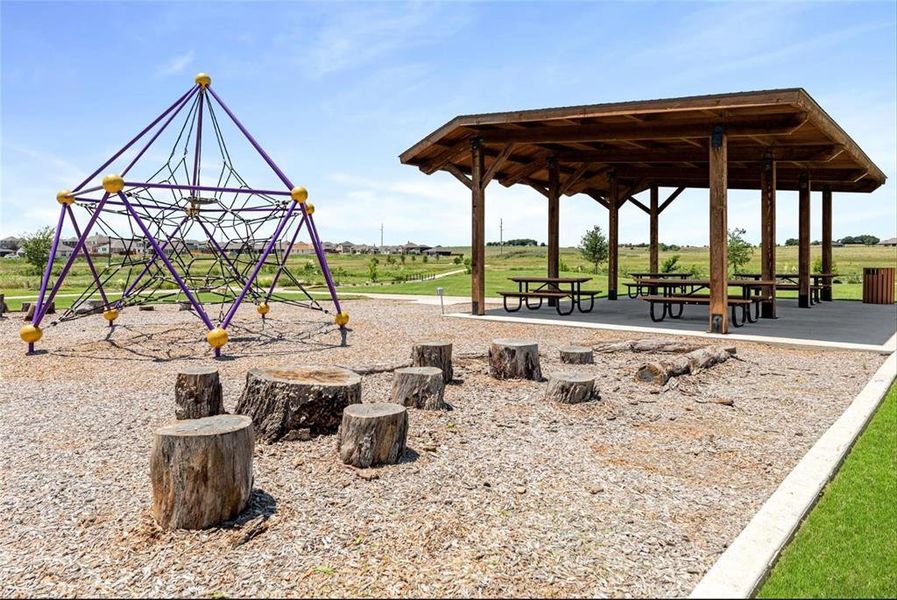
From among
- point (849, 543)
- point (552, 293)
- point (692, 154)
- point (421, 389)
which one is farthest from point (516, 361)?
point (692, 154)

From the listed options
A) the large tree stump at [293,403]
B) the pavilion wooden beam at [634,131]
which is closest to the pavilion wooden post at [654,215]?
the pavilion wooden beam at [634,131]

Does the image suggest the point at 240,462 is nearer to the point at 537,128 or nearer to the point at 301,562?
the point at 301,562

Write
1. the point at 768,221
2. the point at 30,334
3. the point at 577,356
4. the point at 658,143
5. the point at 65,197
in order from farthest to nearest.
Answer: the point at 658,143 → the point at 768,221 → the point at 65,197 → the point at 30,334 → the point at 577,356

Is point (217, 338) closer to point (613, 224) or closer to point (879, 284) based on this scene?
point (613, 224)

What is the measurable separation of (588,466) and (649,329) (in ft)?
22.7

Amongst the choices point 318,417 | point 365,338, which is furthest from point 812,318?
point 318,417

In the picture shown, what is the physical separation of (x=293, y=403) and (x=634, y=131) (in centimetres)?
864

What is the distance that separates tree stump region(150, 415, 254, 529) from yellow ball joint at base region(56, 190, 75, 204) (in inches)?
300

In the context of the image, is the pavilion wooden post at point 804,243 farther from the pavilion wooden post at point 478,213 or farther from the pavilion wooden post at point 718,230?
the pavilion wooden post at point 478,213

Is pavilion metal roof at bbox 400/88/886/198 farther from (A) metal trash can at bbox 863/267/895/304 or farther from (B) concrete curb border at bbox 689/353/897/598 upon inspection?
(B) concrete curb border at bbox 689/353/897/598

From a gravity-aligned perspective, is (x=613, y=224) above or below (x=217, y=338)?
above

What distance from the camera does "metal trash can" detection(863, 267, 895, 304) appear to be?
16422 mm

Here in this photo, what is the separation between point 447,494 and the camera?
3.27 meters

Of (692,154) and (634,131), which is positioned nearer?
(634,131)
